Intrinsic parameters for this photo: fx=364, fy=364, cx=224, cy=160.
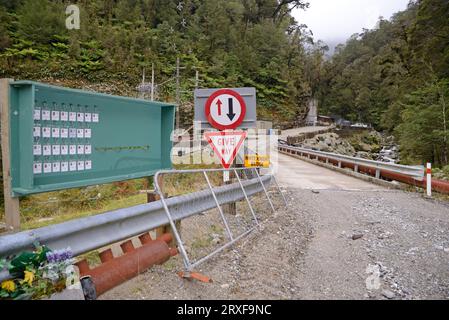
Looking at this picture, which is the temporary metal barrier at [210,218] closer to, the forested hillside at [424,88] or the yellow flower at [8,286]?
the yellow flower at [8,286]

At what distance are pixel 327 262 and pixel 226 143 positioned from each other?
315 cm

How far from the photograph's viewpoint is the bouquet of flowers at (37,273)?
99.4 inches

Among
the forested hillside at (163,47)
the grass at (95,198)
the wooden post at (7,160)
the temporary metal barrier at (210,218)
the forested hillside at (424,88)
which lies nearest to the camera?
the wooden post at (7,160)

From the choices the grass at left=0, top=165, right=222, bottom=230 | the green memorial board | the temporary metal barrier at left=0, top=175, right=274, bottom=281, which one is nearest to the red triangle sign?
the green memorial board

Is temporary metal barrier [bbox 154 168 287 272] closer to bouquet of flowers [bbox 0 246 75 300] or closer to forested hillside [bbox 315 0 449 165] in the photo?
bouquet of flowers [bbox 0 246 75 300]

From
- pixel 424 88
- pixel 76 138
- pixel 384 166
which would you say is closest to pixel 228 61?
pixel 424 88

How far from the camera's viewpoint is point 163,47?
6406cm

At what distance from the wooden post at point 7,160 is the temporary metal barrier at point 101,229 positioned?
2.49 feet

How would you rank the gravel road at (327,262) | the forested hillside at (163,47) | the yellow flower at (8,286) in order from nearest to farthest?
the yellow flower at (8,286), the gravel road at (327,262), the forested hillside at (163,47)

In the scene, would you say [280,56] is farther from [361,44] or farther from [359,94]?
[361,44]

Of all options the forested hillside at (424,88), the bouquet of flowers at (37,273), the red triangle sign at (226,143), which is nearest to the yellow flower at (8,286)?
the bouquet of flowers at (37,273)

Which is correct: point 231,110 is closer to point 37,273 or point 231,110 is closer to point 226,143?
point 226,143

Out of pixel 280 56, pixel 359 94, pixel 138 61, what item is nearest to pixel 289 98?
pixel 280 56
